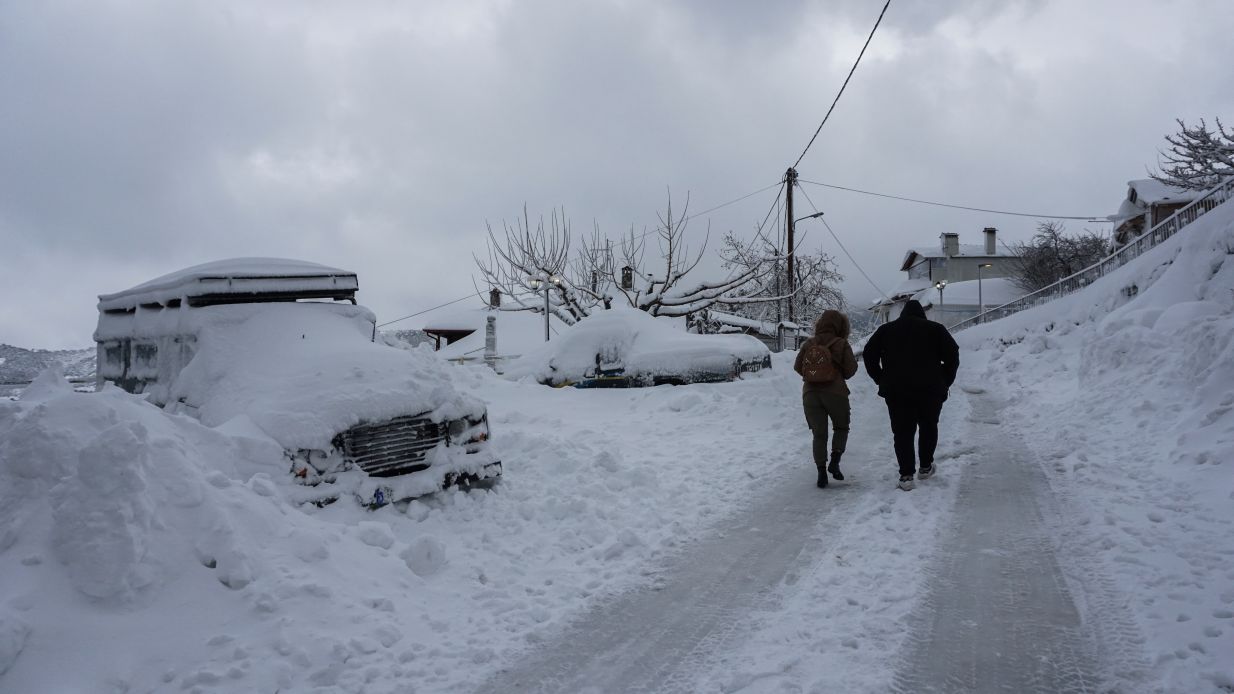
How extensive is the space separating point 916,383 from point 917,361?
0.21 m

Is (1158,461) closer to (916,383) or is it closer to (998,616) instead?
(916,383)

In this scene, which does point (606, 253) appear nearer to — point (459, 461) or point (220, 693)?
point (459, 461)

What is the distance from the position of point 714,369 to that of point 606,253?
678 inches

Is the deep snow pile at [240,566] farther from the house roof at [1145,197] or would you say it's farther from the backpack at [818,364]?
the house roof at [1145,197]

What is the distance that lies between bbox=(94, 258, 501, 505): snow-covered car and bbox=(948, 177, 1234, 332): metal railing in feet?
49.4

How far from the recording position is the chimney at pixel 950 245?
189 feet

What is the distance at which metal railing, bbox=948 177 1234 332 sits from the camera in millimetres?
16828

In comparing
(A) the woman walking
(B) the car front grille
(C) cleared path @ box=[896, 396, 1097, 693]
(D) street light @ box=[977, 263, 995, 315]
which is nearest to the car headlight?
(B) the car front grille

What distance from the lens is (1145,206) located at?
3662cm

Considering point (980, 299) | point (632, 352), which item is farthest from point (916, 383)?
point (980, 299)

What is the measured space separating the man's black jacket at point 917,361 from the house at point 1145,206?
34.2m

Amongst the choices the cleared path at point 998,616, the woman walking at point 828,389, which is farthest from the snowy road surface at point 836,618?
the woman walking at point 828,389

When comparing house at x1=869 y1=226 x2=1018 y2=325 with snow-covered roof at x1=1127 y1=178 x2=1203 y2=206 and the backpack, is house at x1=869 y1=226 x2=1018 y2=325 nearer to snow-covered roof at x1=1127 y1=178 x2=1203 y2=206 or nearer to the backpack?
snow-covered roof at x1=1127 y1=178 x2=1203 y2=206

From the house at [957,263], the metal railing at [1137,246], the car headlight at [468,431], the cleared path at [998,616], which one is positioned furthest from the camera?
the house at [957,263]
